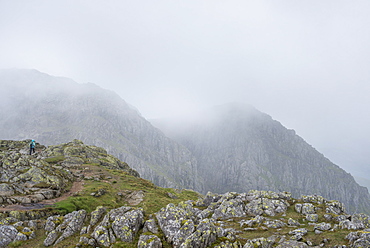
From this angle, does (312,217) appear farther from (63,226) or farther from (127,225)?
(63,226)

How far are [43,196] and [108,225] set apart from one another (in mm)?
19255

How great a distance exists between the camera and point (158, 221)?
20.1 metres

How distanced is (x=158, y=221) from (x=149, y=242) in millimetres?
3470

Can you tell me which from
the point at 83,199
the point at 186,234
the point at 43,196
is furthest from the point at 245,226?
the point at 43,196

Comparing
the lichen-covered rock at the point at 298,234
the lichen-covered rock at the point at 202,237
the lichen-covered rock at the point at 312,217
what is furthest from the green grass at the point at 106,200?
the lichen-covered rock at the point at 312,217

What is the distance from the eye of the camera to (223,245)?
1623 centimetres

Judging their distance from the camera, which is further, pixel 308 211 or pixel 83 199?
pixel 83 199

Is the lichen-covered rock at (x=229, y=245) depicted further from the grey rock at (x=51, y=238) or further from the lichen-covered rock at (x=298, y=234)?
the grey rock at (x=51, y=238)

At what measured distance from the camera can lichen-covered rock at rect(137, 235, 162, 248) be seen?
1650cm

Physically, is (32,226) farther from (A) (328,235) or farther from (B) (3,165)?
(A) (328,235)

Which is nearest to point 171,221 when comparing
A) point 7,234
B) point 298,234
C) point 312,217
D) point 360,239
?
point 298,234

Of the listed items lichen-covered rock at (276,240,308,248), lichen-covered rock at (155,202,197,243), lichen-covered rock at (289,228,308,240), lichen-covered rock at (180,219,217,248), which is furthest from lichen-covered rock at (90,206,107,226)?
lichen-covered rock at (289,228,308,240)

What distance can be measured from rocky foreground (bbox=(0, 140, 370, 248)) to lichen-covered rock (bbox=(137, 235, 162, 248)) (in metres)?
0.08

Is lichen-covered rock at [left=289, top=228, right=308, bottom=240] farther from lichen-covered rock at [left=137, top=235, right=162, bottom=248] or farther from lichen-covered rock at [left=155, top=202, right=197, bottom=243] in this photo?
lichen-covered rock at [left=137, top=235, right=162, bottom=248]
